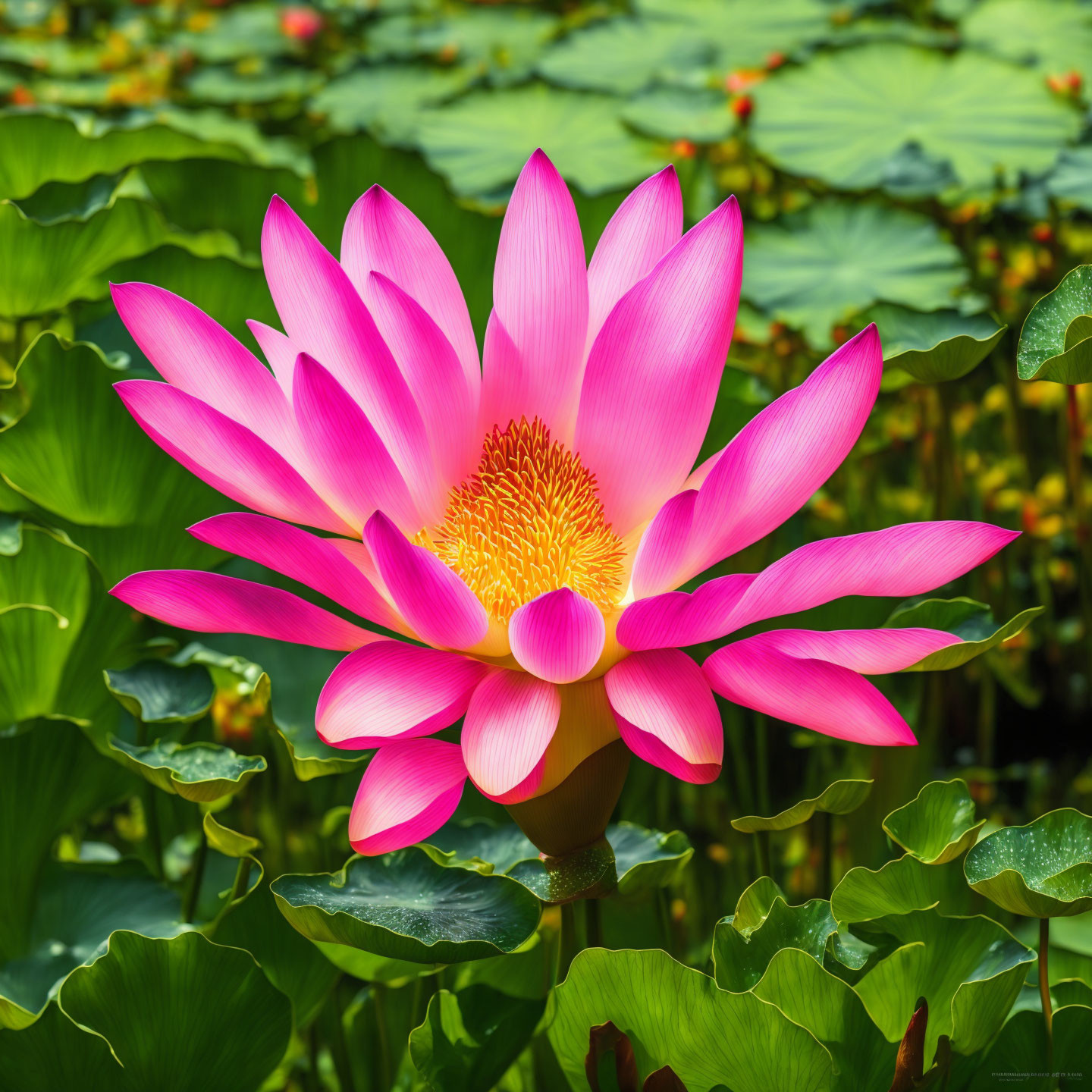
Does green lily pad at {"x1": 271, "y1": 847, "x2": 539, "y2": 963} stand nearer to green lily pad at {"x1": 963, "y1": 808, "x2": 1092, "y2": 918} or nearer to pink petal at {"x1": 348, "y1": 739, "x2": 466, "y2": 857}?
pink petal at {"x1": 348, "y1": 739, "x2": 466, "y2": 857}

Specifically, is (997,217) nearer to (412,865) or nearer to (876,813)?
(876,813)

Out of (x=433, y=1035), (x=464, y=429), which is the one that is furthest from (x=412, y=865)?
(x=464, y=429)

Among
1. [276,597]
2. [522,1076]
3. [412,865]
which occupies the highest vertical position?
[276,597]

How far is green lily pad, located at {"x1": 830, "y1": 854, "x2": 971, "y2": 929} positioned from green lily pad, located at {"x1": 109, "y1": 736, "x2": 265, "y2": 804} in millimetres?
201

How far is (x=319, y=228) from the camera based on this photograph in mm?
623

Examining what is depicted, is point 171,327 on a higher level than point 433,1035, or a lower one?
higher

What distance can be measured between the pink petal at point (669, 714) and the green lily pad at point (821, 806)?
0.23ft

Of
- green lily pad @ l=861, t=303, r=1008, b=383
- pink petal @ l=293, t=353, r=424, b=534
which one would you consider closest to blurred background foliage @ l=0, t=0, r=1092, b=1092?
green lily pad @ l=861, t=303, r=1008, b=383

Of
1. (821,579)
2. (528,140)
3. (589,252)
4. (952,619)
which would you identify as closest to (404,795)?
(821,579)

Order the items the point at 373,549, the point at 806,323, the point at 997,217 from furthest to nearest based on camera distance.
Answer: the point at 997,217 → the point at 806,323 → the point at 373,549

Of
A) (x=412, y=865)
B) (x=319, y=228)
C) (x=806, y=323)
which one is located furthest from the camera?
(x=806, y=323)

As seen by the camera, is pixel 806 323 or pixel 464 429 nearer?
pixel 464 429

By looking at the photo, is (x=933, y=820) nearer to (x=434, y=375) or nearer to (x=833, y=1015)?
(x=833, y=1015)

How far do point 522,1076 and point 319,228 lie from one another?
17.0 inches
